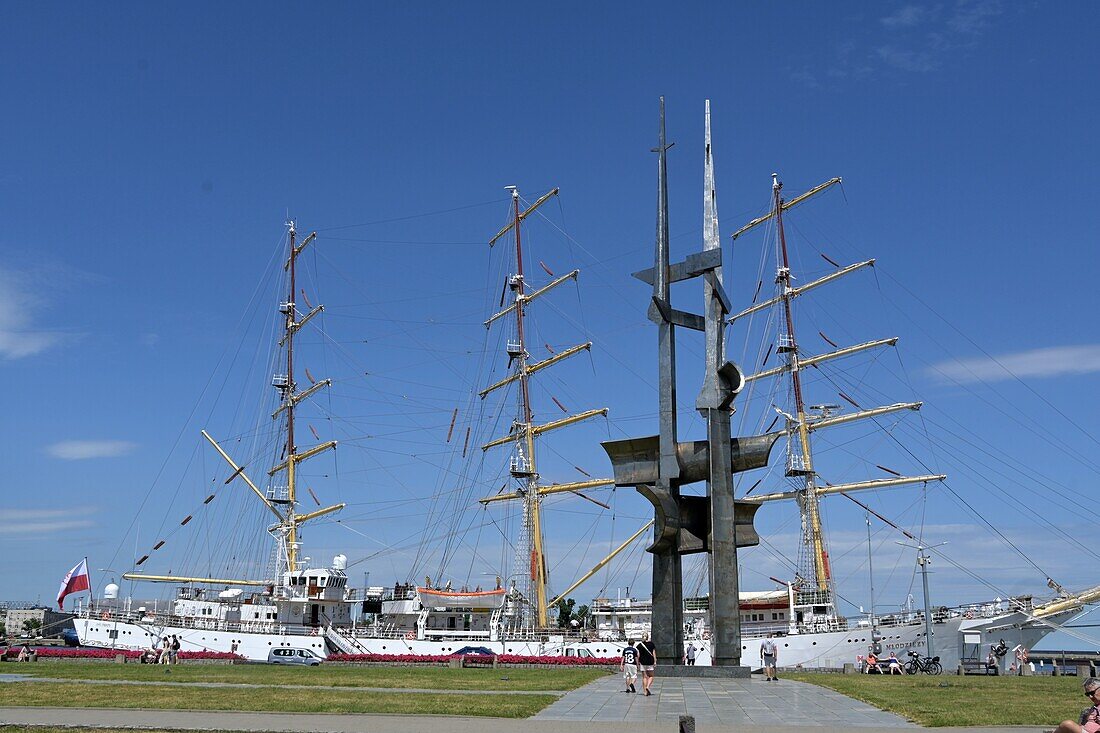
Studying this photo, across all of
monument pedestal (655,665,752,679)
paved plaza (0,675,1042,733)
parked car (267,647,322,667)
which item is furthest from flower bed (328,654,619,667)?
paved plaza (0,675,1042,733)

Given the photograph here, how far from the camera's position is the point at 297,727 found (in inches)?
533

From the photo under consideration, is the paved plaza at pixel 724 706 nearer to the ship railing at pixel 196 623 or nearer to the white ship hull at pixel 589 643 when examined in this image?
the white ship hull at pixel 589 643

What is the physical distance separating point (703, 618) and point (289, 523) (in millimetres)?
29383

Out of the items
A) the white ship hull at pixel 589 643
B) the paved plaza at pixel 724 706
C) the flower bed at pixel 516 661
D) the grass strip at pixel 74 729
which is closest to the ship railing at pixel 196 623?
the white ship hull at pixel 589 643

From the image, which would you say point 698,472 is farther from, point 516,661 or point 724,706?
point 516,661

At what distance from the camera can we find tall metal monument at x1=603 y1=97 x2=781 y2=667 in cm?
2573

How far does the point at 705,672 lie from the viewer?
83.1 ft

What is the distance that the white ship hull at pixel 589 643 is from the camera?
171 feet

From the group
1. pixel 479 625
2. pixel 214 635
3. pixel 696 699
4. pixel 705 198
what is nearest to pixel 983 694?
pixel 696 699

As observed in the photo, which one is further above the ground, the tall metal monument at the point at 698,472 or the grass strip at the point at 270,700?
the tall metal monument at the point at 698,472

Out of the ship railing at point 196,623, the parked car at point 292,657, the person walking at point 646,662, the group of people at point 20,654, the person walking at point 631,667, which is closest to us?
the person walking at point 646,662

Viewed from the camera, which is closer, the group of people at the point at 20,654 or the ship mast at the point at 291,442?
the group of people at the point at 20,654

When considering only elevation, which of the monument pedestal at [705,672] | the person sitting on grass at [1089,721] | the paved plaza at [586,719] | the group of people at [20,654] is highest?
the person sitting on grass at [1089,721]

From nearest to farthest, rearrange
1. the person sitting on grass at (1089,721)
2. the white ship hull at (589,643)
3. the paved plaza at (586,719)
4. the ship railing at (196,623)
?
1. the person sitting on grass at (1089,721)
2. the paved plaza at (586,719)
3. the white ship hull at (589,643)
4. the ship railing at (196,623)
